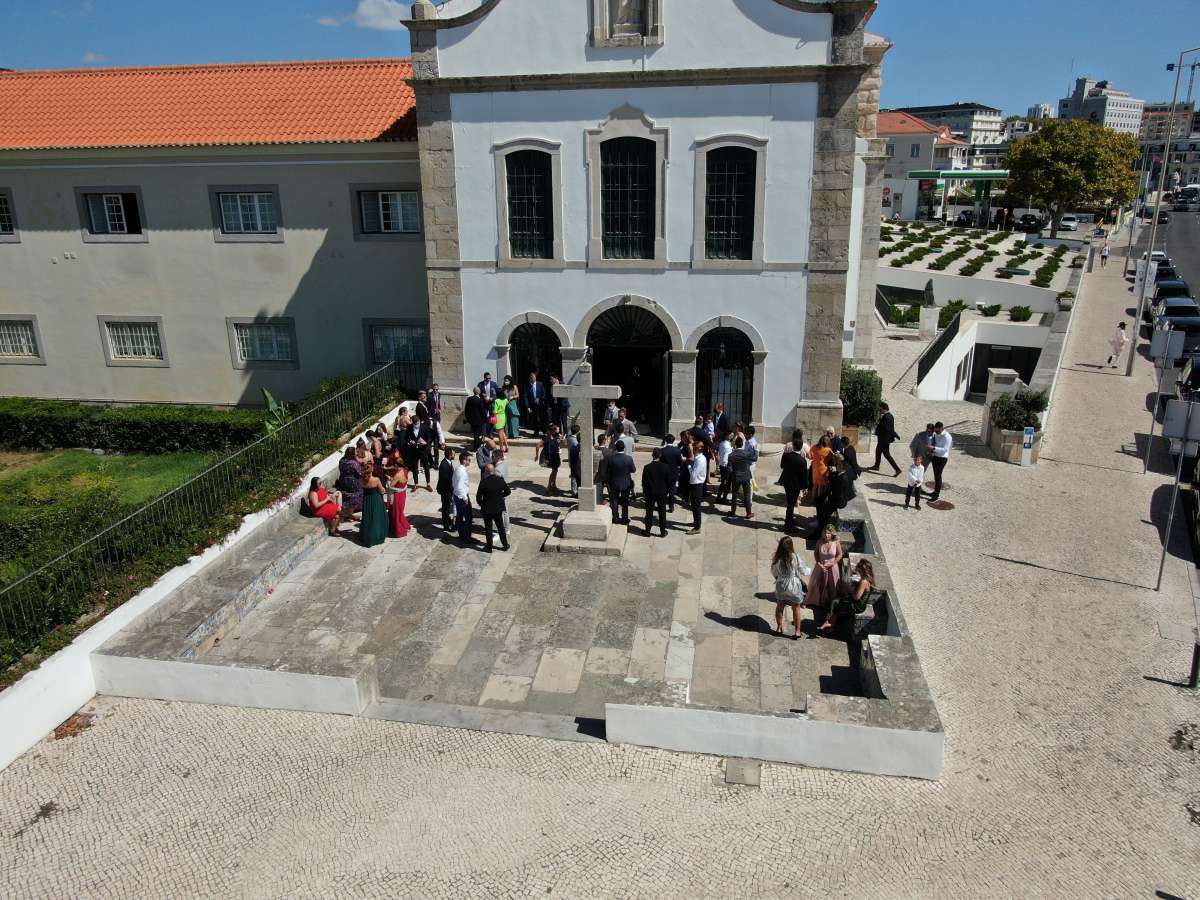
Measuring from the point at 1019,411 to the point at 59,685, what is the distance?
57.8ft

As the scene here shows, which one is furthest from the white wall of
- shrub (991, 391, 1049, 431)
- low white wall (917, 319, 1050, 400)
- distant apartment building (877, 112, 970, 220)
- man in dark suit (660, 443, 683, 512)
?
distant apartment building (877, 112, 970, 220)

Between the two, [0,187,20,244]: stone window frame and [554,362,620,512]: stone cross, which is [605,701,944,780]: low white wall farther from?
[0,187,20,244]: stone window frame

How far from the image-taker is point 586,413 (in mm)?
14031

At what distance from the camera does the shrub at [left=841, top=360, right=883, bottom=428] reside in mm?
19406

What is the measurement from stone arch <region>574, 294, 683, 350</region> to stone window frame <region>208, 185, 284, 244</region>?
853 cm

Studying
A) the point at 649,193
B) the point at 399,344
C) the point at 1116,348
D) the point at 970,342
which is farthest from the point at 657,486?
the point at 970,342

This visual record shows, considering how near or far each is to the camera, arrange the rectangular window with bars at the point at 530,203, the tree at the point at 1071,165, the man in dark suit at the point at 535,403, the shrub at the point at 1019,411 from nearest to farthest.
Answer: the rectangular window with bars at the point at 530,203, the shrub at the point at 1019,411, the man in dark suit at the point at 535,403, the tree at the point at 1071,165

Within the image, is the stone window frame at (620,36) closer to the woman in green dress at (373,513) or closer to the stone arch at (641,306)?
the stone arch at (641,306)

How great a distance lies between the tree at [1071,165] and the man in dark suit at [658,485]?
191 feet

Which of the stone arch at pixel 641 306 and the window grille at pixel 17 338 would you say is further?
the window grille at pixel 17 338

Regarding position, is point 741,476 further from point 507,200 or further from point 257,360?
point 257,360

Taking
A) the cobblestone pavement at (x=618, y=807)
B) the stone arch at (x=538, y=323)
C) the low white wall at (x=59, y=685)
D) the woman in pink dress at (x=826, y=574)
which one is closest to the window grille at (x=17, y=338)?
the stone arch at (x=538, y=323)

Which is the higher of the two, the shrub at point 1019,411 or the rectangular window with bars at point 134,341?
the rectangular window with bars at point 134,341

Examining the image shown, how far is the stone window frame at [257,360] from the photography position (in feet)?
72.9
